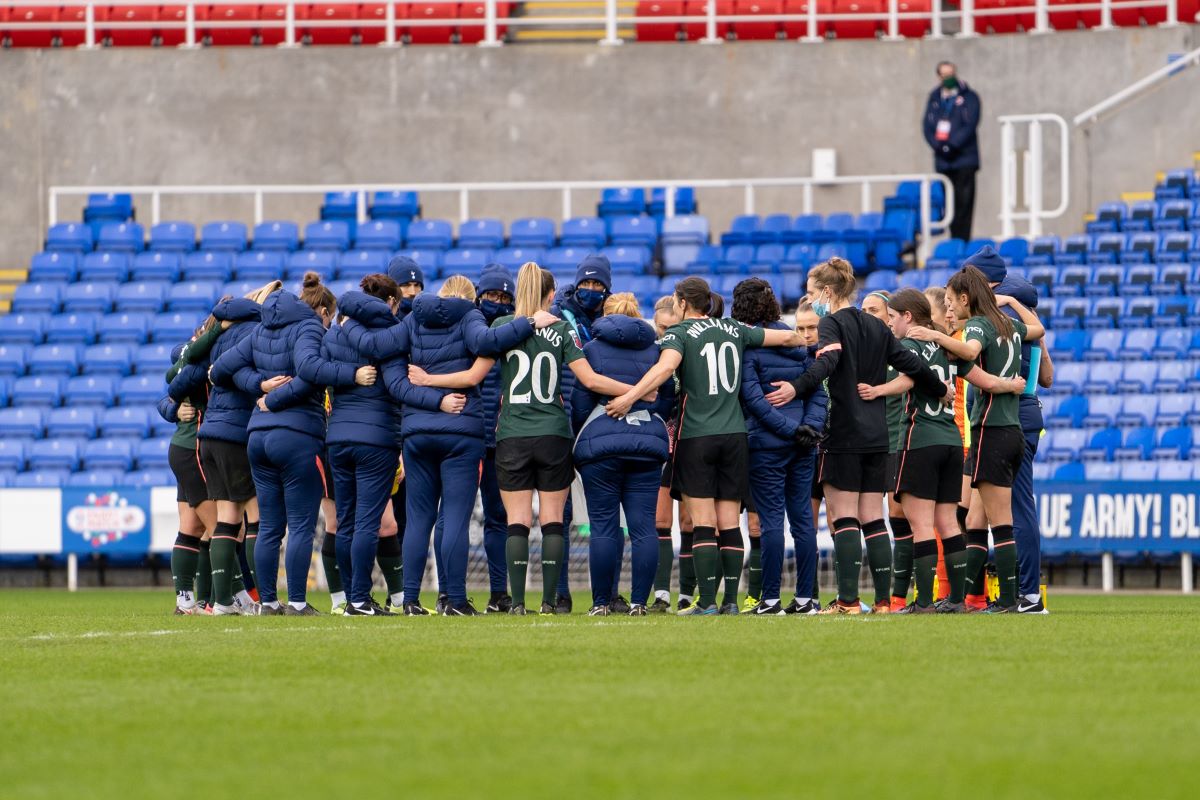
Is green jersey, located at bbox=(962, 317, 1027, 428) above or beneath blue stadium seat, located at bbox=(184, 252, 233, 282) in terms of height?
beneath

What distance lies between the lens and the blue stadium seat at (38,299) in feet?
76.0

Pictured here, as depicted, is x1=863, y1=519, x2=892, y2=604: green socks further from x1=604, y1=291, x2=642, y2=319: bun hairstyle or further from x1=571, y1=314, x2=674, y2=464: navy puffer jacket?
x1=604, y1=291, x2=642, y2=319: bun hairstyle

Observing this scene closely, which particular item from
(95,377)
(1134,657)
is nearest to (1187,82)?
(95,377)

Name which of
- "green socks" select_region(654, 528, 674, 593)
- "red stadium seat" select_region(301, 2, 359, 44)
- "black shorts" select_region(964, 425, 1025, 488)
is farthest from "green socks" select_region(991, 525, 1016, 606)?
Result: "red stadium seat" select_region(301, 2, 359, 44)

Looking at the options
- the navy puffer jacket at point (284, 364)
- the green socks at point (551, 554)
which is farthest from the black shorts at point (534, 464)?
the navy puffer jacket at point (284, 364)

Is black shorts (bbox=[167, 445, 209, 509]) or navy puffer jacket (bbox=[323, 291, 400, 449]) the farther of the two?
black shorts (bbox=[167, 445, 209, 509])

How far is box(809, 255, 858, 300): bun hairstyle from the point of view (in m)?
10.6

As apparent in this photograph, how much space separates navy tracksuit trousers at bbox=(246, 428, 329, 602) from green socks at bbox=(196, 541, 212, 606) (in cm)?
119

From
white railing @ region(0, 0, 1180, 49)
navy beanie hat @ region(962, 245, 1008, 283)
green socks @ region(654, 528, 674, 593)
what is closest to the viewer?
navy beanie hat @ region(962, 245, 1008, 283)

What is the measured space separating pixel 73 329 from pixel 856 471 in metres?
14.2

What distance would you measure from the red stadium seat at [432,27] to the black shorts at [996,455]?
55.8 ft

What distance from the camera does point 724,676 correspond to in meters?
6.85

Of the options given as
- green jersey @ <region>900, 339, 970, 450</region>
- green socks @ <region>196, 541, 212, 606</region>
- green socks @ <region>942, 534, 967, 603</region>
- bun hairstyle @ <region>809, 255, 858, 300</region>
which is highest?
bun hairstyle @ <region>809, 255, 858, 300</region>

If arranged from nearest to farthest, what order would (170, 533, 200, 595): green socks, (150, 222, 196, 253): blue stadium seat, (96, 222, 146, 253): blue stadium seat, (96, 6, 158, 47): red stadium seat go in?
(170, 533, 200, 595): green socks, (150, 222, 196, 253): blue stadium seat, (96, 222, 146, 253): blue stadium seat, (96, 6, 158, 47): red stadium seat
